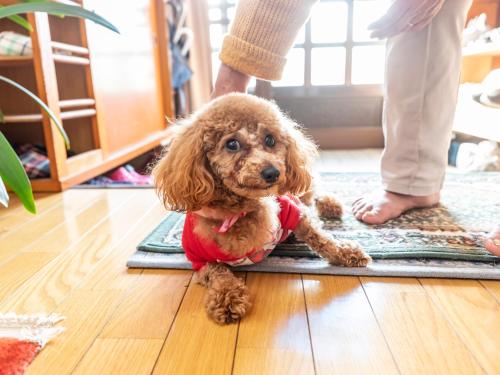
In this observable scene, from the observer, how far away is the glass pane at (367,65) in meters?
3.20

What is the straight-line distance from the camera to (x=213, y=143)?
2.66 feet

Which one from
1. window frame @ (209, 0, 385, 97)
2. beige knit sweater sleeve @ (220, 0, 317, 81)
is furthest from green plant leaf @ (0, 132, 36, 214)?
window frame @ (209, 0, 385, 97)

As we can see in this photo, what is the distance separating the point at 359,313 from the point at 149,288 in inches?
18.6

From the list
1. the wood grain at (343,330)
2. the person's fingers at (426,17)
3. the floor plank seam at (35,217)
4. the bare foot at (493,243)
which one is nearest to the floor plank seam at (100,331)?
the wood grain at (343,330)

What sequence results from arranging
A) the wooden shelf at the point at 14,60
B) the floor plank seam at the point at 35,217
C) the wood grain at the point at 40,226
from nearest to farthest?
the wood grain at the point at 40,226 < the floor plank seam at the point at 35,217 < the wooden shelf at the point at 14,60

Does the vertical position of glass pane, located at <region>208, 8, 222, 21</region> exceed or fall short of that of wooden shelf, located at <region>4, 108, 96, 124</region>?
it exceeds it

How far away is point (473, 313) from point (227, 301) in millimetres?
485

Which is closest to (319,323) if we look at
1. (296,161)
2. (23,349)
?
(296,161)

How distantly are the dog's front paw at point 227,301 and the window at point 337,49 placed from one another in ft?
8.65

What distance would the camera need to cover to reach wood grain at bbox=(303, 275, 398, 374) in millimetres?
617

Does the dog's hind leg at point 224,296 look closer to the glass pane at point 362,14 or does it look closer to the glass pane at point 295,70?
the glass pane at point 295,70

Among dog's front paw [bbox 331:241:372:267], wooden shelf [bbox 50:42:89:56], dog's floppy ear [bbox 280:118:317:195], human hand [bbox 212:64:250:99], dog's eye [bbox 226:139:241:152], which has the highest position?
wooden shelf [bbox 50:42:89:56]

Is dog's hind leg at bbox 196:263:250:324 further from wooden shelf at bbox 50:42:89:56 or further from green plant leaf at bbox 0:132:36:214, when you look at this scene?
wooden shelf at bbox 50:42:89:56

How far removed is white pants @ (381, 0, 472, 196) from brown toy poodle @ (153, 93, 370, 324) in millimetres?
458
